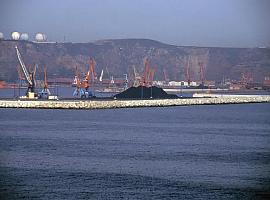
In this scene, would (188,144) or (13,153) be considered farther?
(188,144)

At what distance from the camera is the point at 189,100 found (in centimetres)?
5425

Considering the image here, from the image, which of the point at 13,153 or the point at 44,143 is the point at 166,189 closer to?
the point at 13,153

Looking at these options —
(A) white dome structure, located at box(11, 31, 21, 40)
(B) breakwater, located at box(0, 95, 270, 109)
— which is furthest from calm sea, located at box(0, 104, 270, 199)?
(A) white dome structure, located at box(11, 31, 21, 40)

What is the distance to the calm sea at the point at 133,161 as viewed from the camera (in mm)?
16859

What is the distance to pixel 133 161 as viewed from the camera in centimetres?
2119

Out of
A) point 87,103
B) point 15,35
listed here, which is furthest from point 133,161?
point 15,35

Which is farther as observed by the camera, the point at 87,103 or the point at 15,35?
the point at 15,35

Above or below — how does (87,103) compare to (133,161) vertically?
above

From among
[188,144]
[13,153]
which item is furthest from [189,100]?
[13,153]

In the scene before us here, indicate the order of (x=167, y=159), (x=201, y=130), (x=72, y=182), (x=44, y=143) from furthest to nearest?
1. (x=201, y=130)
2. (x=44, y=143)
3. (x=167, y=159)
4. (x=72, y=182)

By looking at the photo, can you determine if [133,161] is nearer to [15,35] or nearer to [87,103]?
[87,103]

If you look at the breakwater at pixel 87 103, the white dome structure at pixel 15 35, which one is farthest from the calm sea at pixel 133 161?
the white dome structure at pixel 15 35

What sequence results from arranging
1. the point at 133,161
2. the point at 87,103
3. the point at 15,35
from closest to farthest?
the point at 133,161, the point at 87,103, the point at 15,35

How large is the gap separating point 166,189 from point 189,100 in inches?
1472
